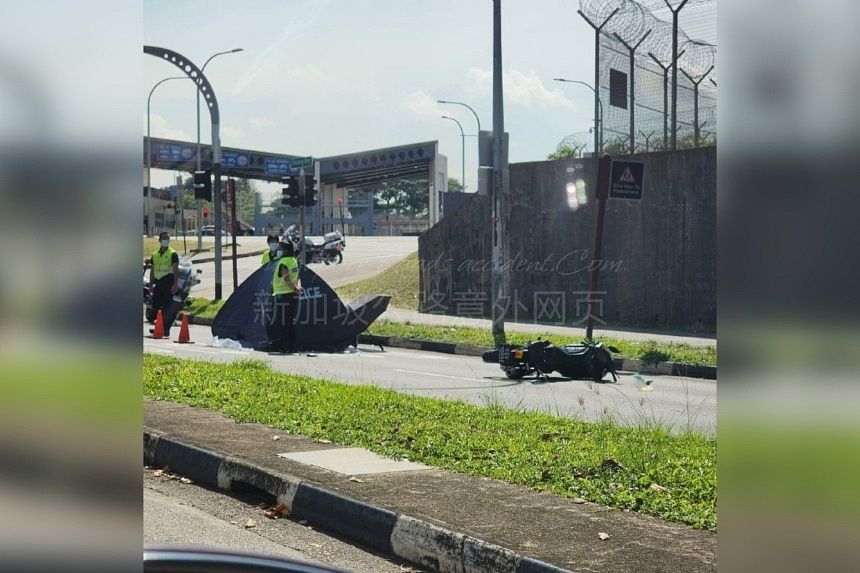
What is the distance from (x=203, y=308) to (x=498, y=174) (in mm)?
10097

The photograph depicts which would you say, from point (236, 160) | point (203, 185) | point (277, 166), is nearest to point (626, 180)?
point (203, 185)

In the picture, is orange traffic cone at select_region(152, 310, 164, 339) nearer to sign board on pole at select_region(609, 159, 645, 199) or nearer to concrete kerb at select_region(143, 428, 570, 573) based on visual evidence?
sign board on pole at select_region(609, 159, 645, 199)

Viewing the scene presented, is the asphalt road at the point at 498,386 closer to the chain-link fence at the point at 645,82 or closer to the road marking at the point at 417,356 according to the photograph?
the road marking at the point at 417,356

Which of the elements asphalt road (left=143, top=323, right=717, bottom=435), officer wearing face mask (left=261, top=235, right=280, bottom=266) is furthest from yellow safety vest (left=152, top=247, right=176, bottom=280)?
officer wearing face mask (left=261, top=235, right=280, bottom=266)

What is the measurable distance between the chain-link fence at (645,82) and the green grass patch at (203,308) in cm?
1060

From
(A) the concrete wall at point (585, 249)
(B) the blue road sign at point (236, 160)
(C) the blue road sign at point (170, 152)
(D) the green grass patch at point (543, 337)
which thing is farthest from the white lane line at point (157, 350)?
Result: (B) the blue road sign at point (236, 160)

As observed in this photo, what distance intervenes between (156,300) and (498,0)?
834 cm

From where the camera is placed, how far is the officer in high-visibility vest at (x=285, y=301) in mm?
16594

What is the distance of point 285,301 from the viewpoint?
17.0 metres

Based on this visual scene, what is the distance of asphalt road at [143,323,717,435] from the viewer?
10672 millimetres

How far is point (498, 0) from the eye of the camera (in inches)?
765

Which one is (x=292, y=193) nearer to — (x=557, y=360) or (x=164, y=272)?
(x=164, y=272)

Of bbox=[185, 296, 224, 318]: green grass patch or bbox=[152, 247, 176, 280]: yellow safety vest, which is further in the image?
bbox=[185, 296, 224, 318]: green grass patch

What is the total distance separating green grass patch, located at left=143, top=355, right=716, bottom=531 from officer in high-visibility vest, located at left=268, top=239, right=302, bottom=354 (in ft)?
16.0
